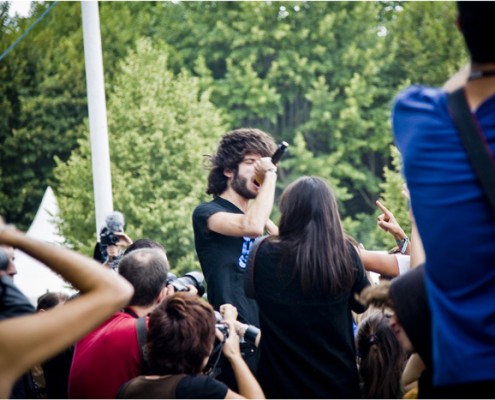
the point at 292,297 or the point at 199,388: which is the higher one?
the point at 292,297

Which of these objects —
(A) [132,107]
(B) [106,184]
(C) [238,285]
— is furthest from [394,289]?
(A) [132,107]

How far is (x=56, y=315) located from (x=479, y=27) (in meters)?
1.11

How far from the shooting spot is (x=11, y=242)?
185 cm

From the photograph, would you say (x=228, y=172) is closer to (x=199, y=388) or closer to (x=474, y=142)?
(x=199, y=388)

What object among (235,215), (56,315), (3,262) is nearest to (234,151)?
(235,215)

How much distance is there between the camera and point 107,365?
3.59 m

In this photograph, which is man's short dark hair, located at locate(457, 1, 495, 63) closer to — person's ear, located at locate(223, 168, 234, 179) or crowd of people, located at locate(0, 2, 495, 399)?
crowd of people, located at locate(0, 2, 495, 399)

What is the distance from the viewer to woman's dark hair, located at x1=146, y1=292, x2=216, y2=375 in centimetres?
327

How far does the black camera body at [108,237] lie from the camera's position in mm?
5707

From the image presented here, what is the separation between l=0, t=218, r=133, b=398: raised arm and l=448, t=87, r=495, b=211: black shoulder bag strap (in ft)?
2.66

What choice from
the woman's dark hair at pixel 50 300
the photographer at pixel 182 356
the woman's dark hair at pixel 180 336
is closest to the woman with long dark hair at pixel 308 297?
the photographer at pixel 182 356

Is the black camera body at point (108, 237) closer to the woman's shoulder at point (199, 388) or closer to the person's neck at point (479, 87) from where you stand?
the woman's shoulder at point (199, 388)

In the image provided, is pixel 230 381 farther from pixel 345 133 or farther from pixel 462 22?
pixel 345 133

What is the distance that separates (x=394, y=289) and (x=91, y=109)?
8394 mm
